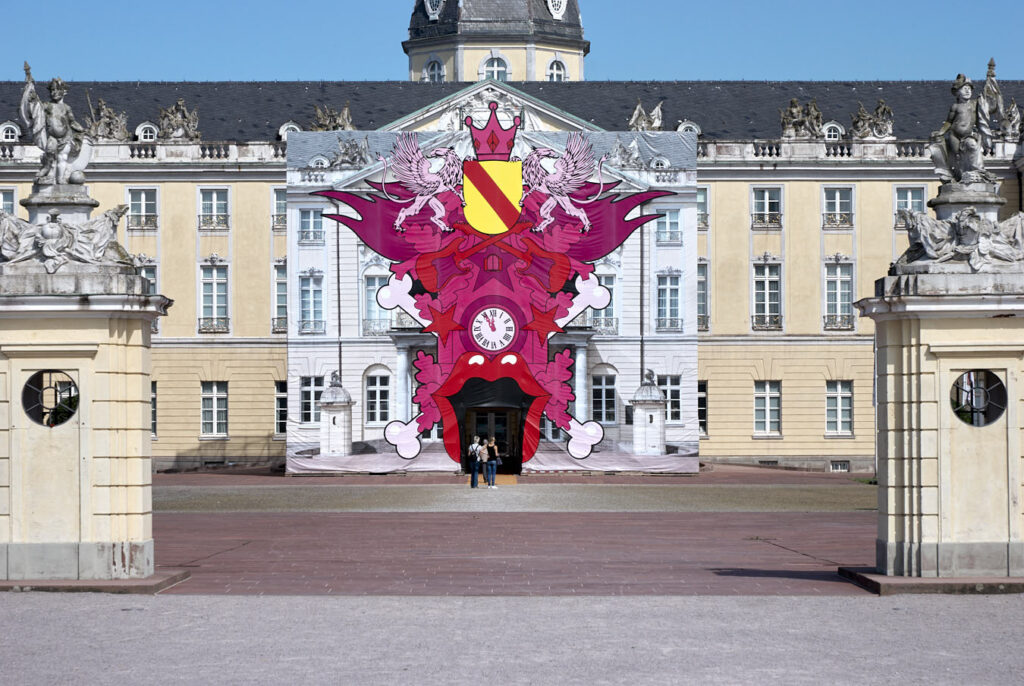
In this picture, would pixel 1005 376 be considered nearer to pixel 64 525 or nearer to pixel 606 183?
pixel 64 525

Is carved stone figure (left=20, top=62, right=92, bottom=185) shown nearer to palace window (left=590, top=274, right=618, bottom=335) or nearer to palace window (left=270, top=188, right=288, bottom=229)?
palace window (left=590, top=274, right=618, bottom=335)

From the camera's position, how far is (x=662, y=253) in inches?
2060

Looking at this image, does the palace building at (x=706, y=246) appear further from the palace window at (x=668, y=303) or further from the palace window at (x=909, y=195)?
the palace window at (x=668, y=303)

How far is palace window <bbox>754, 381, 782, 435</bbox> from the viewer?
56906 mm

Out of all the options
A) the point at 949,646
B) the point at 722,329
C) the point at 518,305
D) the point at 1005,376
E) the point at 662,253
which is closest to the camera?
the point at 949,646

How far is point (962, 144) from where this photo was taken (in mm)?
18625

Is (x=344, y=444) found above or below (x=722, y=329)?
below

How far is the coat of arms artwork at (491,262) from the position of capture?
48.9 metres

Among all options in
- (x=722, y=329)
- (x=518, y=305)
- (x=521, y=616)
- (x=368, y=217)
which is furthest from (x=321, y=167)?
(x=521, y=616)

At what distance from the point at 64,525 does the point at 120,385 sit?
1.67m

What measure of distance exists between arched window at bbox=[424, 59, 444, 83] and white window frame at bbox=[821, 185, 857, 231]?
24.4 meters

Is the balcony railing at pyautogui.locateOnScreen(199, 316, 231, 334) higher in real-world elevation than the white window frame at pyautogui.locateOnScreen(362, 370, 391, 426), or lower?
higher

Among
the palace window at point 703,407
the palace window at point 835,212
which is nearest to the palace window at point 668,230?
the palace window at point 703,407

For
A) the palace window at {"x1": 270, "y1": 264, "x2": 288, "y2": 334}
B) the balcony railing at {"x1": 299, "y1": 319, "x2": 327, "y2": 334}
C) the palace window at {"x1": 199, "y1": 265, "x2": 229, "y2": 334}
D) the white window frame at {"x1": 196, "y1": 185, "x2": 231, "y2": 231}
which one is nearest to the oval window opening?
the balcony railing at {"x1": 299, "y1": 319, "x2": 327, "y2": 334}
